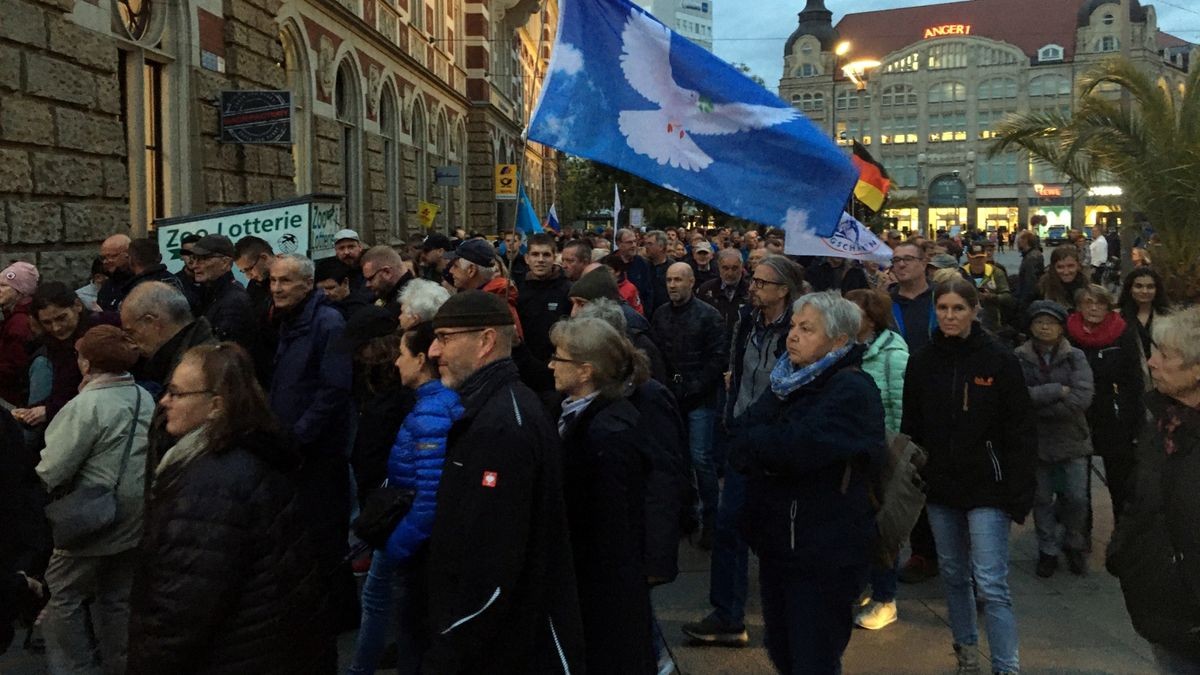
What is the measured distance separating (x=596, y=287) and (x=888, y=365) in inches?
67.0

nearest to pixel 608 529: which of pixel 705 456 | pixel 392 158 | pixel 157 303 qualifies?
pixel 157 303

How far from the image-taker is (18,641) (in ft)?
17.1

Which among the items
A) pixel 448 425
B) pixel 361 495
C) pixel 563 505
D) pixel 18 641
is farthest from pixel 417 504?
pixel 18 641

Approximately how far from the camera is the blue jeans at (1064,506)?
20.3ft

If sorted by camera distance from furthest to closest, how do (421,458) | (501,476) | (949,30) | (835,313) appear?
(949,30) < (835,313) < (421,458) < (501,476)

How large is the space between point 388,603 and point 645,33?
3187 millimetres

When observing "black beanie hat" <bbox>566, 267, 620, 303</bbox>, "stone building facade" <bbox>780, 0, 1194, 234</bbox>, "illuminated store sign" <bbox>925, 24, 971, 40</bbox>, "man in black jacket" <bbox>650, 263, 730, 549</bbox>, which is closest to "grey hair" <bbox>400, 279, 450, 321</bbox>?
"black beanie hat" <bbox>566, 267, 620, 303</bbox>

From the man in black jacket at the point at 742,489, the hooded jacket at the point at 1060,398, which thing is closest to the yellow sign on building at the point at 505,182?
the hooded jacket at the point at 1060,398

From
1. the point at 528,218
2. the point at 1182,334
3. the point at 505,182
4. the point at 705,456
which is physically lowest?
the point at 705,456

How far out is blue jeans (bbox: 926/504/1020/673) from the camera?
4305 mm

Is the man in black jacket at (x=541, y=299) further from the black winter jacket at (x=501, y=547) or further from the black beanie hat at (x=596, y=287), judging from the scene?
the black winter jacket at (x=501, y=547)

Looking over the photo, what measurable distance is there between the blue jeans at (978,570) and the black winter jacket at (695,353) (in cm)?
221

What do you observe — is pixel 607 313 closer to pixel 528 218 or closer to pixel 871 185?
pixel 871 185

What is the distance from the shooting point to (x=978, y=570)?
433 cm
